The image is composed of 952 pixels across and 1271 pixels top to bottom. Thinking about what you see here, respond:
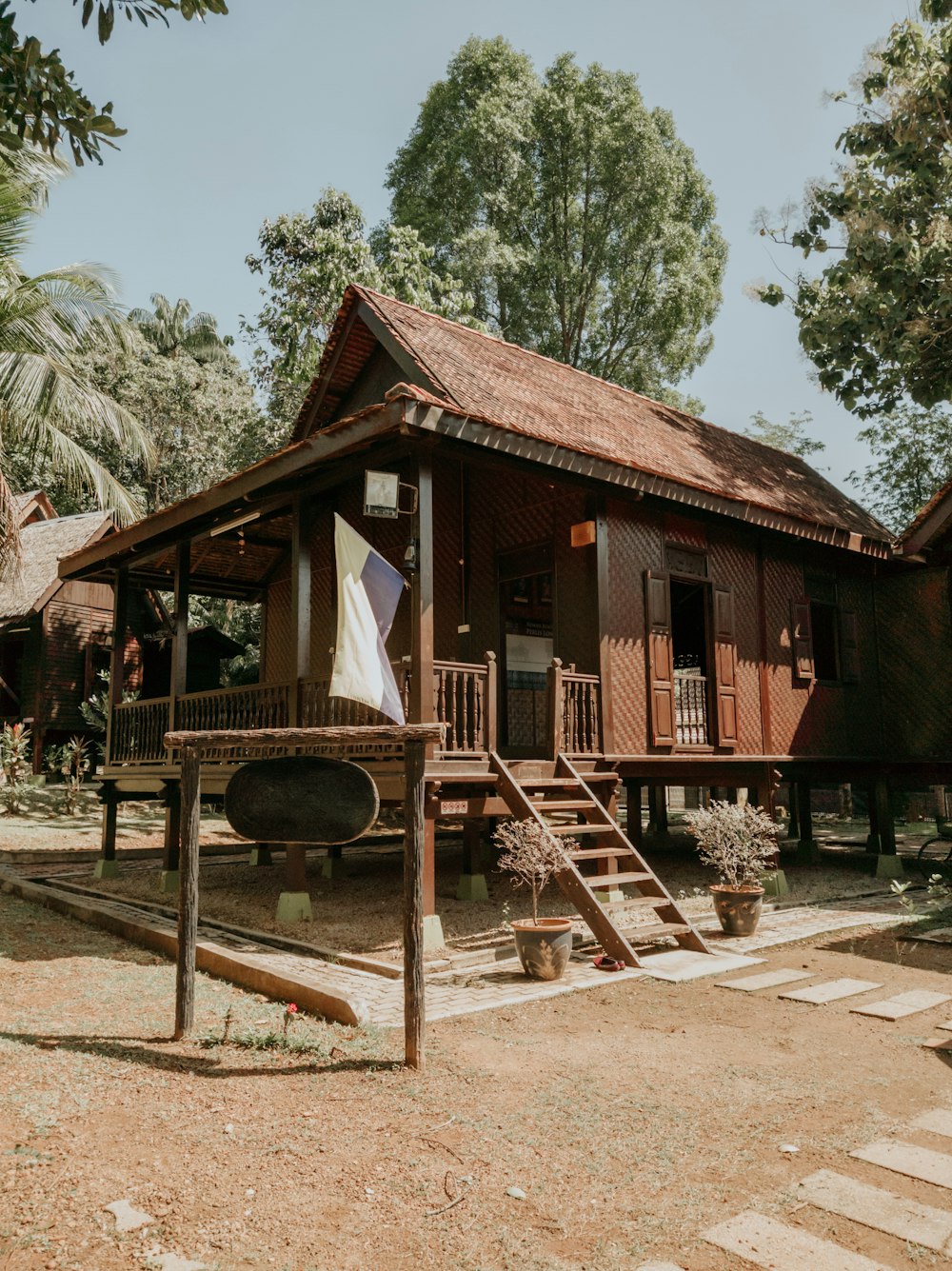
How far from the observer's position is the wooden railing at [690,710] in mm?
11703

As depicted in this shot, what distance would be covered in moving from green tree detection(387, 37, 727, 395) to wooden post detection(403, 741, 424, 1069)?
2576cm

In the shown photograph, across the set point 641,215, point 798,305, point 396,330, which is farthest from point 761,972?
point 641,215

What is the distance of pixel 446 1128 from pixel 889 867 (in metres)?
10.8

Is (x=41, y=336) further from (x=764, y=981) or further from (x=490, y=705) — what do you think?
(x=764, y=981)

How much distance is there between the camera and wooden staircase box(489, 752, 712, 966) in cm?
782

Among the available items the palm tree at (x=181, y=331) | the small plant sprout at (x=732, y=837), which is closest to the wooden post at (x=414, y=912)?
the small plant sprout at (x=732, y=837)

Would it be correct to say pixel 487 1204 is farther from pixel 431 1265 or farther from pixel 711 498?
pixel 711 498

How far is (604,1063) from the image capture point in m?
5.20

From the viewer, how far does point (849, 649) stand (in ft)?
46.3

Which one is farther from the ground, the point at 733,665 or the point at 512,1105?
the point at 733,665

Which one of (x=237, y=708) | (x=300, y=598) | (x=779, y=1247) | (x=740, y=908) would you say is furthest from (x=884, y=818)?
(x=779, y=1247)

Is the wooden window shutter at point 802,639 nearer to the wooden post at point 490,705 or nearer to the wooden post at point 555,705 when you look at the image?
the wooden post at point 555,705

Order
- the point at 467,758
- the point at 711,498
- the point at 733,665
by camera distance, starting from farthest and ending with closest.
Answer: the point at 733,665 → the point at 711,498 → the point at 467,758

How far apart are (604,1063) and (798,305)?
1641cm
